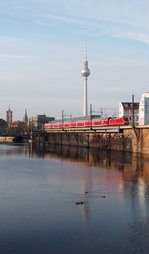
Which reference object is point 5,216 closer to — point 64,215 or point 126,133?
point 64,215

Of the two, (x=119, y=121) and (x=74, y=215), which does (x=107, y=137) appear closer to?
(x=119, y=121)

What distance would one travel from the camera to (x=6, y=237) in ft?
62.0

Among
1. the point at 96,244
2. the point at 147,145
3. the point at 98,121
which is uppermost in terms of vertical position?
the point at 98,121

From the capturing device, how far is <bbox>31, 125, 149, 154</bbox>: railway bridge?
73312 mm

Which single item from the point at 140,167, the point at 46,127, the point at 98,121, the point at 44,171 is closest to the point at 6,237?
the point at 44,171

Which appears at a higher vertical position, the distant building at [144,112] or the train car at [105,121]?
the distant building at [144,112]

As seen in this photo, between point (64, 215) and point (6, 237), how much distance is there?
18.9ft

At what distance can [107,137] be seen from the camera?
302ft

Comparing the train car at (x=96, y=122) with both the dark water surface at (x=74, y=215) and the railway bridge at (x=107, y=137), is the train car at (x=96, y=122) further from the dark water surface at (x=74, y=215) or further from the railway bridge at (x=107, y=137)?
the dark water surface at (x=74, y=215)

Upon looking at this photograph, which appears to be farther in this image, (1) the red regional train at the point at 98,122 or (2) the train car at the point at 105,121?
(2) the train car at the point at 105,121

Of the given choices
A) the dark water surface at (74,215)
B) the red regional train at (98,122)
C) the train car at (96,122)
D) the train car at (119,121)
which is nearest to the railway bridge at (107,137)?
the train car at (96,122)

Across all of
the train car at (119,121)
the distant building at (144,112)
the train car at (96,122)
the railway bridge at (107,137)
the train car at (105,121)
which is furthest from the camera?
the distant building at (144,112)

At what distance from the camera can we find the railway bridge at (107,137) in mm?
73312

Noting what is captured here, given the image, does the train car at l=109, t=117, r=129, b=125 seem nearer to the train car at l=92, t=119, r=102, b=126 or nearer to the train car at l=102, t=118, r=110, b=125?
the train car at l=102, t=118, r=110, b=125
